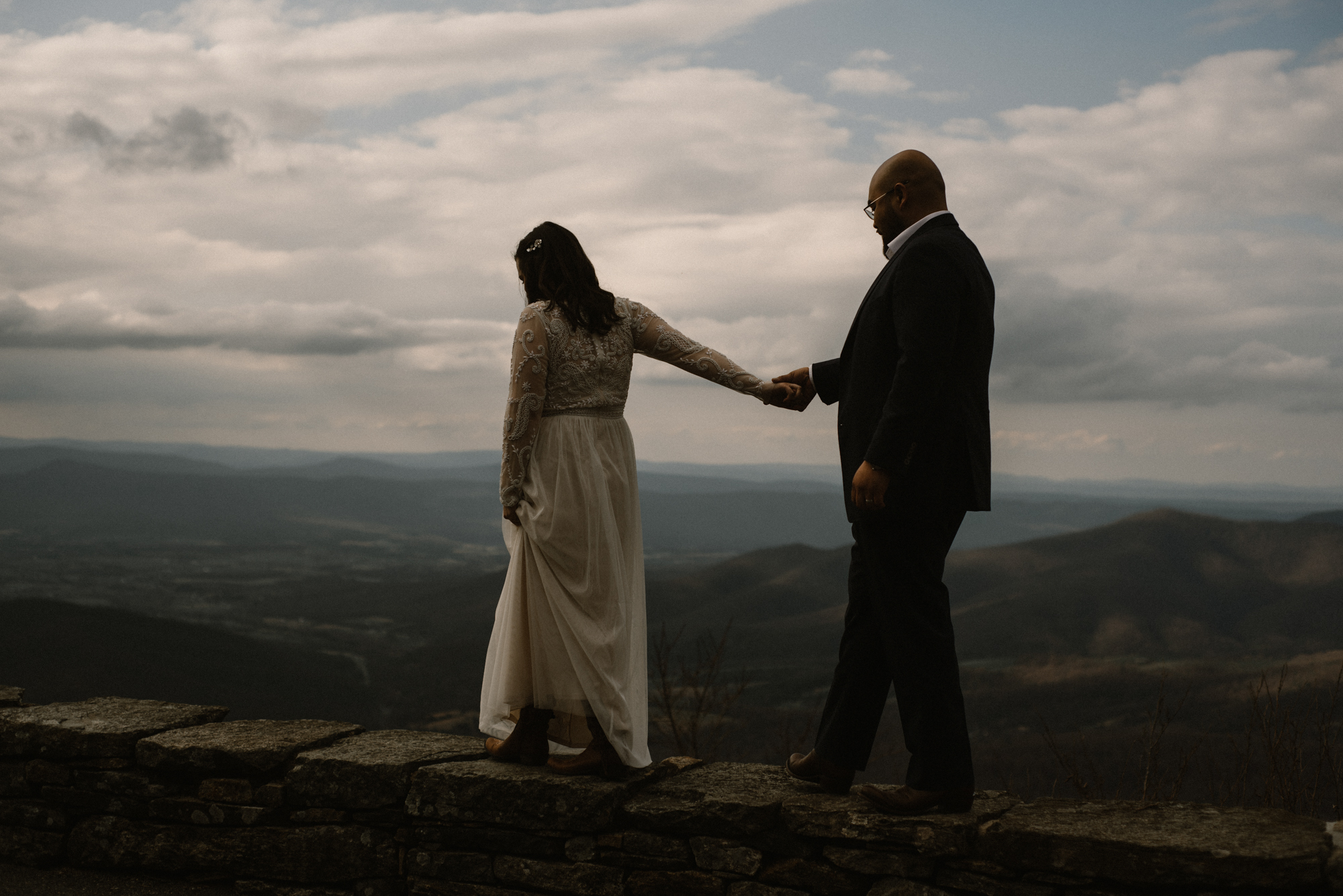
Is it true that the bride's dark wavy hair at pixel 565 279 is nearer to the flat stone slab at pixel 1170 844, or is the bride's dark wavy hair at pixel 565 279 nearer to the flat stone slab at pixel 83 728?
the flat stone slab at pixel 1170 844

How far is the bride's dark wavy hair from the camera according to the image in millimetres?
3029

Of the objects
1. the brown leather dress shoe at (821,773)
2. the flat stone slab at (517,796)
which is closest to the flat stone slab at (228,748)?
the flat stone slab at (517,796)

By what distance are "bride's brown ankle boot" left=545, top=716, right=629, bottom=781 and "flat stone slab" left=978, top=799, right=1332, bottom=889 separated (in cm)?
111

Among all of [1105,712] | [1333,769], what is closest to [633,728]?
[1333,769]

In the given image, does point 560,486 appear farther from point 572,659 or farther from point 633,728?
point 633,728

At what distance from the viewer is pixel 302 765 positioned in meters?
3.21

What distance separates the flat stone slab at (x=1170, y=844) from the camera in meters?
2.15

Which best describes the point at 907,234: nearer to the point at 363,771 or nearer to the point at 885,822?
the point at 885,822

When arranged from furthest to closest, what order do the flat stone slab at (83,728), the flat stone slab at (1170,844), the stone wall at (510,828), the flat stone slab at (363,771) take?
the flat stone slab at (83,728) → the flat stone slab at (363,771) → the stone wall at (510,828) → the flat stone slab at (1170,844)

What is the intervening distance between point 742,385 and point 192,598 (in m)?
129

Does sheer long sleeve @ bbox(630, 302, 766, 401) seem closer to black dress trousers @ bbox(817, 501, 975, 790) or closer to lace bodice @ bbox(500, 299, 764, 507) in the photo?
lace bodice @ bbox(500, 299, 764, 507)

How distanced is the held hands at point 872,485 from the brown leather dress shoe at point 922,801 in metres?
0.78

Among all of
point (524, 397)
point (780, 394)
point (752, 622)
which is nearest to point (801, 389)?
point (780, 394)

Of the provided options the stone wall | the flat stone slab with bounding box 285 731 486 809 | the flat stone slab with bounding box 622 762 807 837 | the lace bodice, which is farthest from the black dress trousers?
the flat stone slab with bounding box 285 731 486 809
